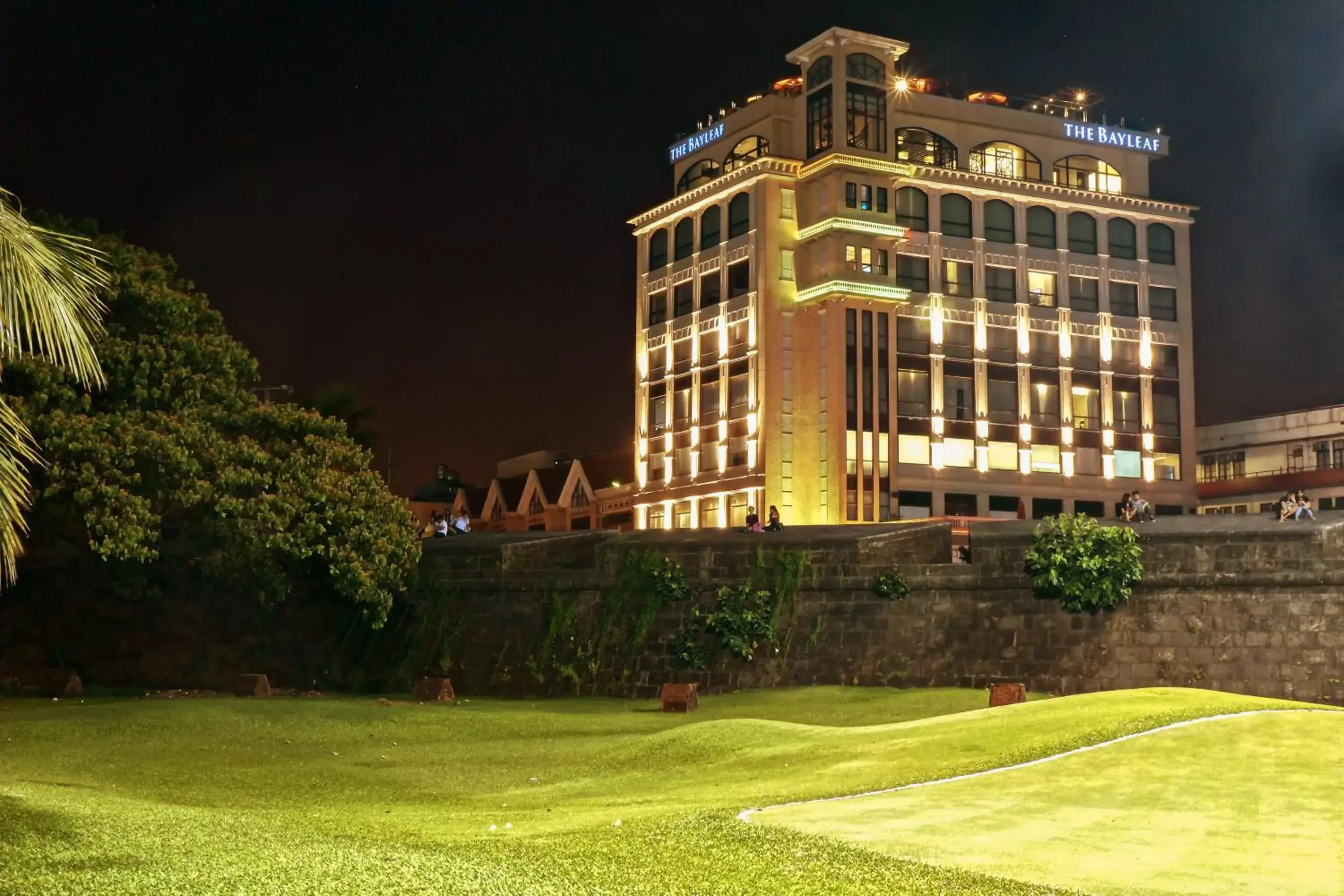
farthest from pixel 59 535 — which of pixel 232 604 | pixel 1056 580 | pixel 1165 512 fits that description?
pixel 1165 512

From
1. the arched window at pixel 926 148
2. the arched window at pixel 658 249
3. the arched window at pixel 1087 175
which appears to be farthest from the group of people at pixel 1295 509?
the arched window at pixel 658 249

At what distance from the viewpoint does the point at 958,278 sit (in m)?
70.8

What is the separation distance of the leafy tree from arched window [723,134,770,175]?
39159 millimetres

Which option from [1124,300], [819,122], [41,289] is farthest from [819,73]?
[41,289]

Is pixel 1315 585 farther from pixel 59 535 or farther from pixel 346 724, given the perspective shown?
pixel 59 535

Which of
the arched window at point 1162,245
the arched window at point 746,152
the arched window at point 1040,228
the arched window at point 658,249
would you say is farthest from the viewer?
the arched window at point 658,249

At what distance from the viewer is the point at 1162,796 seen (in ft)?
47.3

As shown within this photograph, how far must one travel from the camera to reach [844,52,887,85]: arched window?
6588 cm

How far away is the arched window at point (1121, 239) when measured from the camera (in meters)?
73.8

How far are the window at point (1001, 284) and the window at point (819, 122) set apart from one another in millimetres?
10816

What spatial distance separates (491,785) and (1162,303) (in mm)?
62545

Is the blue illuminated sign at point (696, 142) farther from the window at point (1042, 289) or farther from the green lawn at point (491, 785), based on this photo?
the green lawn at point (491, 785)

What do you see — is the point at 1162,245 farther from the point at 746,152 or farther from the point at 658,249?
the point at 658,249

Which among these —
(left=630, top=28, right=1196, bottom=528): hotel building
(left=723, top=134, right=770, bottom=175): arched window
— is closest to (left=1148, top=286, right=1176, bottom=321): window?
(left=630, top=28, right=1196, bottom=528): hotel building
